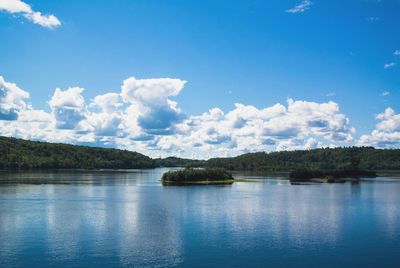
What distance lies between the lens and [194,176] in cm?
15300

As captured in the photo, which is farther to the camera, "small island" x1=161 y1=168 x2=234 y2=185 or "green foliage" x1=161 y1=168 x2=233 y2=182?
"green foliage" x1=161 y1=168 x2=233 y2=182

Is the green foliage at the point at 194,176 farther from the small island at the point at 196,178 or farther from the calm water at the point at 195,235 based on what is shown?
the calm water at the point at 195,235

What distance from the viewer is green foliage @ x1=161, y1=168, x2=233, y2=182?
151 m

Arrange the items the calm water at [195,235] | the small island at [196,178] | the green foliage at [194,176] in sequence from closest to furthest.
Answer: the calm water at [195,235] < the small island at [196,178] < the green foliage at [194,176]

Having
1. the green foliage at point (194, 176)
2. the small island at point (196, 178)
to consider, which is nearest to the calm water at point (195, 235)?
the small island at point (196, 178)

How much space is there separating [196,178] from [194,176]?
1073 millimetres

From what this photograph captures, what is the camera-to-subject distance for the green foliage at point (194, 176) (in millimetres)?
151125

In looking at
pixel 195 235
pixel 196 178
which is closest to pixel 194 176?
pixel 196 178

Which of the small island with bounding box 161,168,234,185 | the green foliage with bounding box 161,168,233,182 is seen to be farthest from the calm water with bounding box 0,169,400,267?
the green foliage with bounding box 161,168,233,182

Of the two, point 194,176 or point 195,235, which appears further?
point 194,176

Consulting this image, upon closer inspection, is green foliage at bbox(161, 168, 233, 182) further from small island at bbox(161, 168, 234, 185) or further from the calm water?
the calm water

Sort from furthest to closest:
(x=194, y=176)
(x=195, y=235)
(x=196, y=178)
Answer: (x=196, y=178), (x=194, y=176), (x=195, y=235)

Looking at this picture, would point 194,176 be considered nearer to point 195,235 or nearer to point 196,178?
point 196,178

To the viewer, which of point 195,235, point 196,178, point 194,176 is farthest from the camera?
point 196,178
